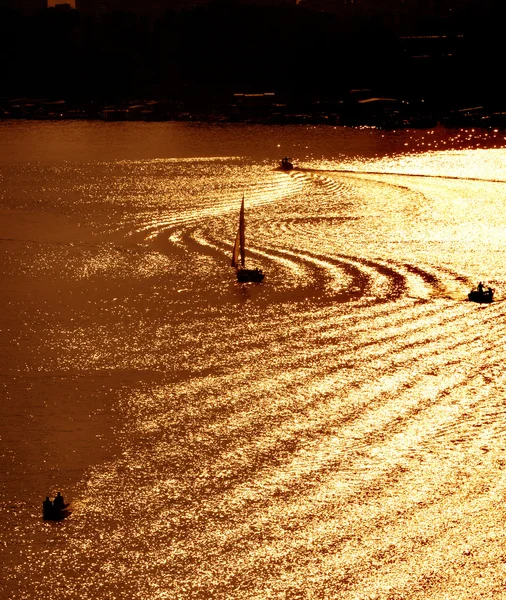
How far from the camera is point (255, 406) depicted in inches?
407

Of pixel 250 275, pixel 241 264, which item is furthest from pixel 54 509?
pixel 241 264

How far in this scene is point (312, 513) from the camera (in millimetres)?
8141

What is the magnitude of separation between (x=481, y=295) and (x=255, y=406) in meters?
4.82

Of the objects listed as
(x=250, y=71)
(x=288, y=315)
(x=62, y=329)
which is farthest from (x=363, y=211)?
(x=250, y=71)

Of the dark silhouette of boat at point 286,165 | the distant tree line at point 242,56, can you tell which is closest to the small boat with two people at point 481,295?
the dark silhouette of boat at point 286,165

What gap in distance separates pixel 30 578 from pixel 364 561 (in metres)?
2.29

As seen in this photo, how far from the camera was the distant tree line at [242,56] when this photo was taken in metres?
55.8

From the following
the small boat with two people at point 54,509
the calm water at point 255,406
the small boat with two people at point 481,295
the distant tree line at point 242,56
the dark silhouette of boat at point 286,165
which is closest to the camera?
the calm water at point 255,406

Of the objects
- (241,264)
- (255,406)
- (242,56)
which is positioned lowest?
(255,406)

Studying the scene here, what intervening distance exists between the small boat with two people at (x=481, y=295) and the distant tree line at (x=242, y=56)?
1604 inches

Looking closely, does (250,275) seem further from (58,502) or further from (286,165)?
(286,165)

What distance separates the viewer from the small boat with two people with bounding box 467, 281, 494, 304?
14016mm

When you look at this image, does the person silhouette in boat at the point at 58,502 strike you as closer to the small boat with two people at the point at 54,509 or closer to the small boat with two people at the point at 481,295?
the small boat with two people at the point at 54,509

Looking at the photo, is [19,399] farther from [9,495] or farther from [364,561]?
[364,561]
